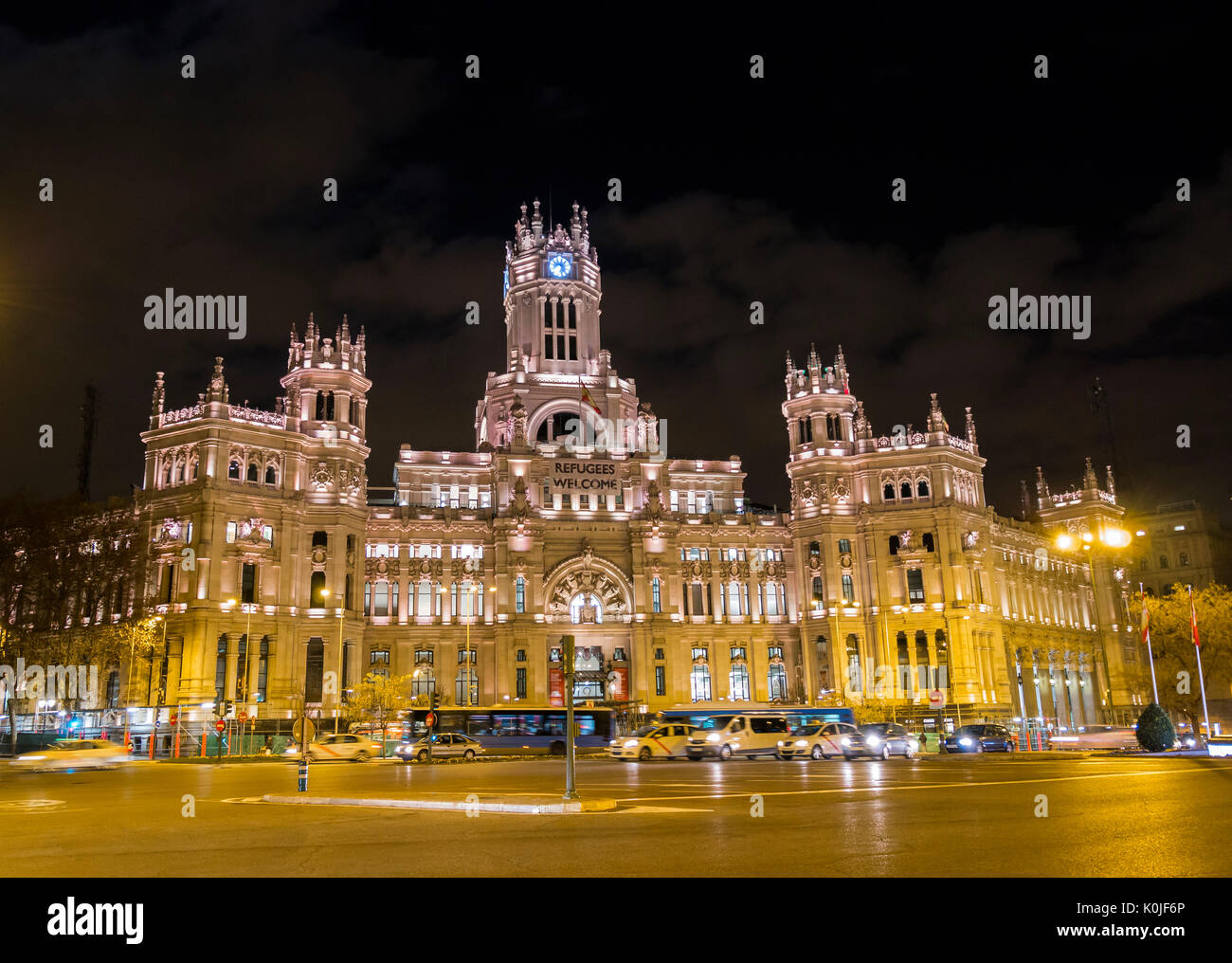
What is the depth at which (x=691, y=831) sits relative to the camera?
1738 cm

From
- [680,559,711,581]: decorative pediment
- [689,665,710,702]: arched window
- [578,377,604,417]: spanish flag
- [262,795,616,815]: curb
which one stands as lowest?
[262,795,616,815]: curb

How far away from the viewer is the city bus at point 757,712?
7631 cm

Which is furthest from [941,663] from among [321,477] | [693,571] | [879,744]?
[321,477]

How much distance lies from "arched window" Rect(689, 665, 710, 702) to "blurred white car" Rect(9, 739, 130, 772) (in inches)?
2271

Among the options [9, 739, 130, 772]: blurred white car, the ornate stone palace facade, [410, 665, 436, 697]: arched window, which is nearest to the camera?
[9, 739, 130, 772]: blurred white car

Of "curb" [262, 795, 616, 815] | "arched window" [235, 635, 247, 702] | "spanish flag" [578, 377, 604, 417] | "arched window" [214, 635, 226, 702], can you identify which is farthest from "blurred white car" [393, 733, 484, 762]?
"spanish flag" [578, 377, 604, 417]

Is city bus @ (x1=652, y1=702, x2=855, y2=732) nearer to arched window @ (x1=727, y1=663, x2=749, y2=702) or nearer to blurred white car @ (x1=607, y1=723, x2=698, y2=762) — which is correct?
arched window @ (x1=727, y1=663, x2=749, y2=702)

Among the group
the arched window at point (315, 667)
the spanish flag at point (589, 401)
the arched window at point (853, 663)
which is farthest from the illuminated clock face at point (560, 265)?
the arched window at point (853, 663)

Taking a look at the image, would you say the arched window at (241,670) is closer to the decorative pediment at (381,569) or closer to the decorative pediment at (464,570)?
the decorative pediment at (381,569)

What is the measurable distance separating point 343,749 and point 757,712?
41.2 m

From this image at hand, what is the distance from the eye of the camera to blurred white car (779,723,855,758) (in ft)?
159

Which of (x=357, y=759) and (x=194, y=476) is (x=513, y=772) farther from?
(x=194, y=476)

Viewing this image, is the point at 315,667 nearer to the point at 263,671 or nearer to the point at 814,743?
the point at 263,671

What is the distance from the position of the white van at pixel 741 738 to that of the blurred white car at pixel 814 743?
101cm
